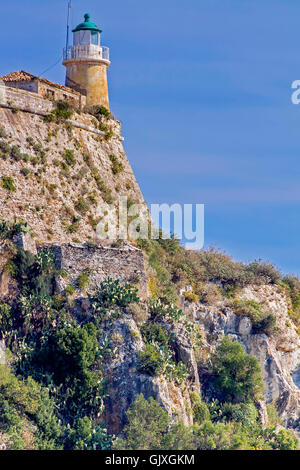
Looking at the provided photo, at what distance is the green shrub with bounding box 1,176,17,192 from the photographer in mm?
60531

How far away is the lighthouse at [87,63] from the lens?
69375mm

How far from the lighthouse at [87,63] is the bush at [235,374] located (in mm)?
15452

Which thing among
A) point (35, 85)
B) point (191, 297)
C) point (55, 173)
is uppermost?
point (35, 85)

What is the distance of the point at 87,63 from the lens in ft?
228

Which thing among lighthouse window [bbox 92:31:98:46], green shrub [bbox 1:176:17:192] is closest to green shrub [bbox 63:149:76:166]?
green shrub [bbox 1:176:17:192]

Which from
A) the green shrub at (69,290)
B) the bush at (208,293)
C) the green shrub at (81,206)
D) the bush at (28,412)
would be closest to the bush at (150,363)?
the green shrub at (69,290)

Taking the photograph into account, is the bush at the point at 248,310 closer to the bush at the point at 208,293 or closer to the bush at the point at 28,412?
the bush at the point at 208,293

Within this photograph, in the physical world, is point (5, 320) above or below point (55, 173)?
below

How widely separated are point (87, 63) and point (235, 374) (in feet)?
60.3

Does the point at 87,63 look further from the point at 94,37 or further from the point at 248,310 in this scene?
the point at 248,310

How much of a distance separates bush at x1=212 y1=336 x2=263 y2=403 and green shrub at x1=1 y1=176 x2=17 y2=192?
37.8 ft

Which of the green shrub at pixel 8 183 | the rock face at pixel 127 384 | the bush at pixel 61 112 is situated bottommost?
the rock face at pixel 127 384

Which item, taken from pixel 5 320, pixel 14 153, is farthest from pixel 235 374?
pixel 14 153
